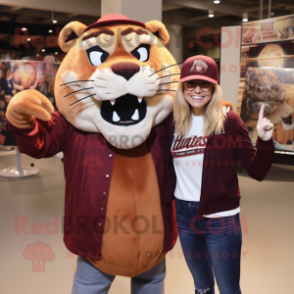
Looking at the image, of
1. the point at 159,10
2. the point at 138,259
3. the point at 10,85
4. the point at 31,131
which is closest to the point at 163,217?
the point at 138,259

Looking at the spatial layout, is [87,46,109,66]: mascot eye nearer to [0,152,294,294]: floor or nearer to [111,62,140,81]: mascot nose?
[111,62,140,81]: mascot nose

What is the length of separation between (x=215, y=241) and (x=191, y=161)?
378 mm

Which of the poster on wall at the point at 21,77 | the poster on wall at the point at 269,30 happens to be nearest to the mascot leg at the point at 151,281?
the poster on wall at the point at 21,77

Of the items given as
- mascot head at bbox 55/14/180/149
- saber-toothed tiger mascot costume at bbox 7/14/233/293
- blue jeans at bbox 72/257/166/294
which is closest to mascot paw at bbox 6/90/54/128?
saber-toothed tiger mascot costume at bbox 7/14/233/293

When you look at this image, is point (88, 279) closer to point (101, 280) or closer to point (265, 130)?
point (101, 280)

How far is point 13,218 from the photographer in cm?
354

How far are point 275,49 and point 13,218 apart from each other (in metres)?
3.99

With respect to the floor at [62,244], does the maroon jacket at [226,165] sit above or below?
above

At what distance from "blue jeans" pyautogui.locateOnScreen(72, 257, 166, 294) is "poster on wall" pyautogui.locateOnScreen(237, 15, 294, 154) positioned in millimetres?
3759

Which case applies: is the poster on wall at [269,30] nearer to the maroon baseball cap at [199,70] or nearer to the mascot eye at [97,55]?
the maroon baseball cap at [199,70]

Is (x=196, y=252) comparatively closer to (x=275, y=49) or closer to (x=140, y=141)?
(x=140, y=141)

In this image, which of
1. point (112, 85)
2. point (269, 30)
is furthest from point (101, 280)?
point (269, 30)

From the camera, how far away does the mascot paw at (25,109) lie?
4.59ft

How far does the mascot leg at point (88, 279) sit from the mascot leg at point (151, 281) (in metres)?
0.19
